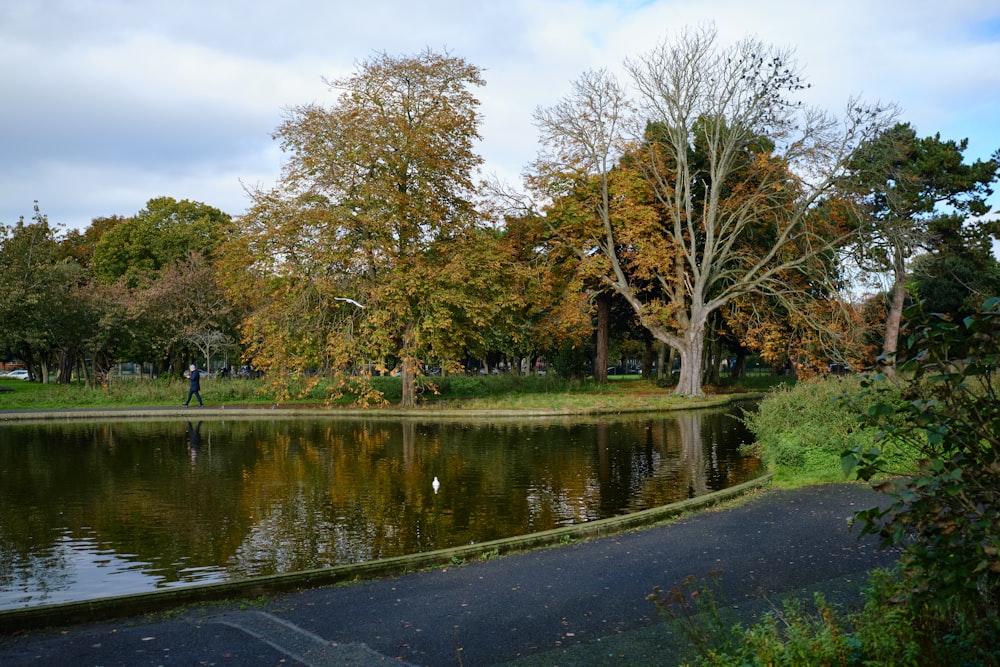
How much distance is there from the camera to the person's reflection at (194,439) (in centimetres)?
1933

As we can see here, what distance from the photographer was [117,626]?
6.57 metres

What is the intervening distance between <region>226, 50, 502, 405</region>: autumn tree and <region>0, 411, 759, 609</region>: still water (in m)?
8.55

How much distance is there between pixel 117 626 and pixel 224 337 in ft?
130

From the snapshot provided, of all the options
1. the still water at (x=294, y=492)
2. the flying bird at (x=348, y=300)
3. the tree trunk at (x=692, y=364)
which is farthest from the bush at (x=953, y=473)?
the tree trunk at (x=692, y=364)

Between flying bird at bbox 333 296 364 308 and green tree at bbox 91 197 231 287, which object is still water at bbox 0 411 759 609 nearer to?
flying bird at bbox 333 296 364 308

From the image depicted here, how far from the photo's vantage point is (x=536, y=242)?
42531 millimetres

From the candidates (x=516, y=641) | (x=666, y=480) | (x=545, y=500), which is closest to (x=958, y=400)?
(x=516, y=641)

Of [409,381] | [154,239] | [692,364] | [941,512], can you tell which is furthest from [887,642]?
[154,239]

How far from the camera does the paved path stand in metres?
5.72

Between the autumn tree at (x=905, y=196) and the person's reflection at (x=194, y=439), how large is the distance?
88.9ft

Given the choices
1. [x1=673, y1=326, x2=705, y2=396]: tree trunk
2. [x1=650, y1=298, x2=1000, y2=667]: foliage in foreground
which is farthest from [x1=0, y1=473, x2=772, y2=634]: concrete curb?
[x1=673, y1=326, x2=705, y2=396]: tree trunk

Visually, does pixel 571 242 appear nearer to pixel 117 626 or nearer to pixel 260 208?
pixel 260 208

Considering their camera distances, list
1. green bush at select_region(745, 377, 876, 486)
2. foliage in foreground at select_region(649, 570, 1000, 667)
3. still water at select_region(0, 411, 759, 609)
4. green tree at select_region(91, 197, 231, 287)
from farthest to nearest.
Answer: green tree at select_region(91, 197, 231, 287) → green bush at select_region(745, 377, 876, 486) → still water at select_region(0, 411, 759, 609) → foliage in foreground at select_region(649, 570, 1000, 667)

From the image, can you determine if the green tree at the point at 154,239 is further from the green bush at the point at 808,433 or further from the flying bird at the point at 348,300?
the green bush at the point at 808,433
